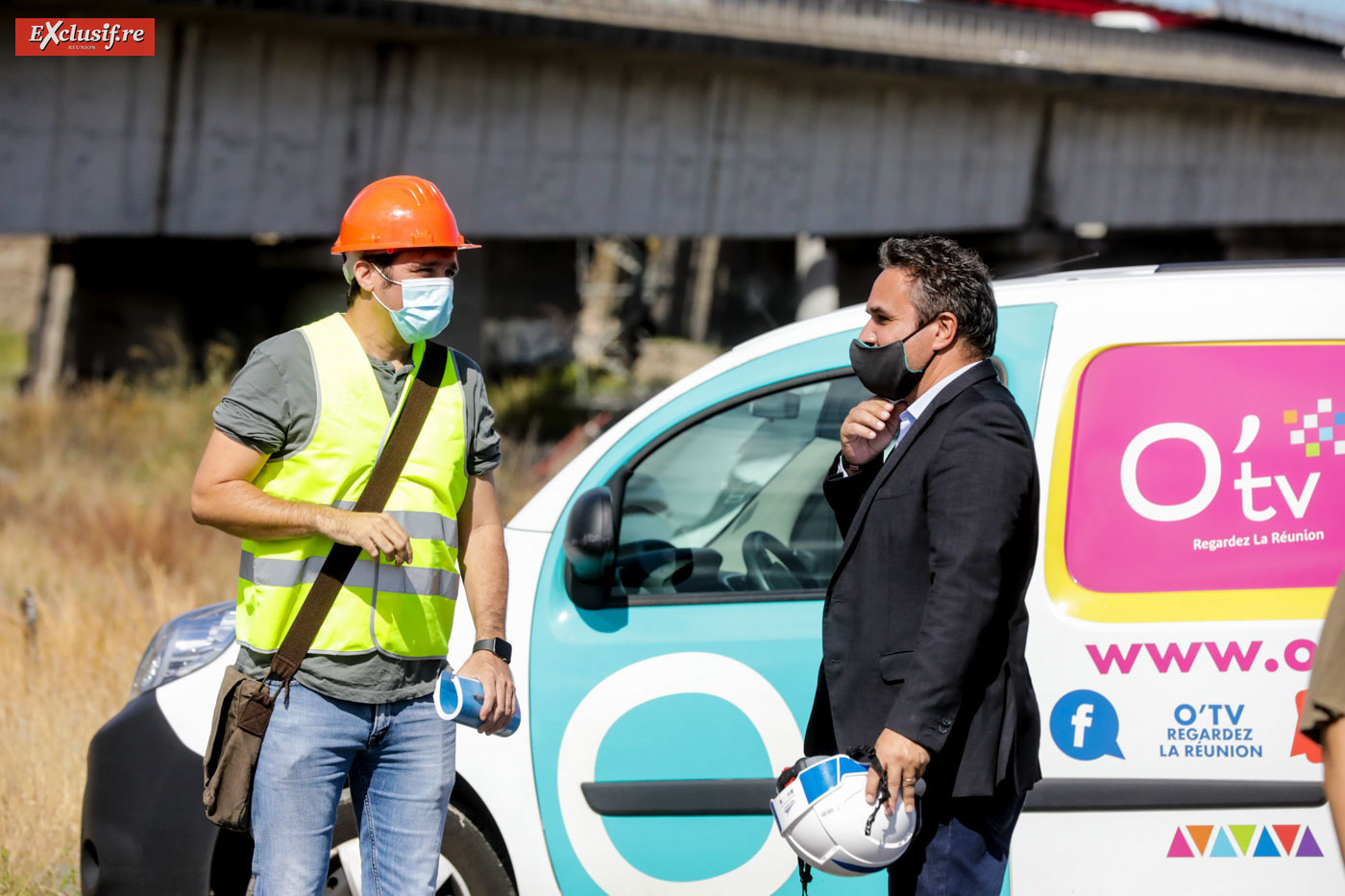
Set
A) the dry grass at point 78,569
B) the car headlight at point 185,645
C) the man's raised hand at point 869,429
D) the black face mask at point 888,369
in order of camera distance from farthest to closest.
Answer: the dry grass at point 78,569 → the car headlight at point 185,645 → the man's raised hand at point 869,429 → the black face mask at point 888,369

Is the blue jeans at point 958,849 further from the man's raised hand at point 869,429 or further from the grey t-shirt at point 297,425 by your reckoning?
the grey t-shirt at point 297,425

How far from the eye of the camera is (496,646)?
9.55 ft

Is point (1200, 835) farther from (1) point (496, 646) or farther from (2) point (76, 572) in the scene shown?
(2) point (76, 572)

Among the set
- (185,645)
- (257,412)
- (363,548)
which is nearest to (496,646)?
(363,548)

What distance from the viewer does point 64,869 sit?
4223 mm

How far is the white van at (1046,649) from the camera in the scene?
3.22 metres

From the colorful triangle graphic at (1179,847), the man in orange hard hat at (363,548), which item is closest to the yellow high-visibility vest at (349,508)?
the man in orange hard hat at (363,548)

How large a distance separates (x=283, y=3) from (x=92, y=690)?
789cm

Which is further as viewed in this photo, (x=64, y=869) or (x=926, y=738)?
(x=64, y=869)

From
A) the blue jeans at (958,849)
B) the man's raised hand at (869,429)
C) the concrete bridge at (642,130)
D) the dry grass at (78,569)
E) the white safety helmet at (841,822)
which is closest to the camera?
the white safety helmet at (841,822)

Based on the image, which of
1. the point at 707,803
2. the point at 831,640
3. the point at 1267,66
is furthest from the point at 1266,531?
the point at 1267,66

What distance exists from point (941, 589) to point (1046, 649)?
0.83 meters

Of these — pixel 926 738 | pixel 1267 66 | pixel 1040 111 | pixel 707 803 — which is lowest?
pixel 707 803

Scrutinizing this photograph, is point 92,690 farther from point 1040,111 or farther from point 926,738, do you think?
point 1040,111
